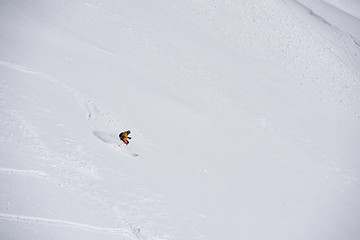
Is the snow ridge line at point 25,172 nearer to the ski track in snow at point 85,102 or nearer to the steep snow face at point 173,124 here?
the steep snow face at point 173,124

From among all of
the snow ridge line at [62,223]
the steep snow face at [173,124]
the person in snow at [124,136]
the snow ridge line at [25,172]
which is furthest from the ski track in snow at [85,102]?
the snow ridge line at [62,223]

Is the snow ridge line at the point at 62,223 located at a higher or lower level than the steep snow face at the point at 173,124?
lower

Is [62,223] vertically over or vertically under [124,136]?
under

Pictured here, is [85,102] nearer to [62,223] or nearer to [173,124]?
[173,124]

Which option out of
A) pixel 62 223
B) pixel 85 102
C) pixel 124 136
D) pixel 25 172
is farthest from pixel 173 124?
pixel 62 223

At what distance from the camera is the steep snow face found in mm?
6801

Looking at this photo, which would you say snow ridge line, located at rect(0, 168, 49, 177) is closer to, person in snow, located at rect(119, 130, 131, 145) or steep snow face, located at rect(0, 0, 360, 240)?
steep snow face, located at rect(0, 0, 360, 240)

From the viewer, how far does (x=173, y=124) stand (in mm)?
9898

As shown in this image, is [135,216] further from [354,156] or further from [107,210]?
[354,156]

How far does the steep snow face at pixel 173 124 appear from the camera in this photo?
6801mm

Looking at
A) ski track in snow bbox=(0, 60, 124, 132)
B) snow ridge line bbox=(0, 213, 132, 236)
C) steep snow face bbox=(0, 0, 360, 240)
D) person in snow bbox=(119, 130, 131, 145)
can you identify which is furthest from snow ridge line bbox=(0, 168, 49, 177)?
ski track in snow bbox=(0, 60, 124, 132)

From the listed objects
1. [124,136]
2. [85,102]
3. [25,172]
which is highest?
[85,102]

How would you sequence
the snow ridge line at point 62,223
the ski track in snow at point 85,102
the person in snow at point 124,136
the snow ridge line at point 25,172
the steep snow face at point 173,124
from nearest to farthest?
the snow ridge line at point 62,223 < the snow ridge line at point 25,172 < the steep snow face at point 173,124 < the person in snow at point 124,136 < the ski track in snow at point 85,102

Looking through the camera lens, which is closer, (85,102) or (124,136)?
(124,136)
